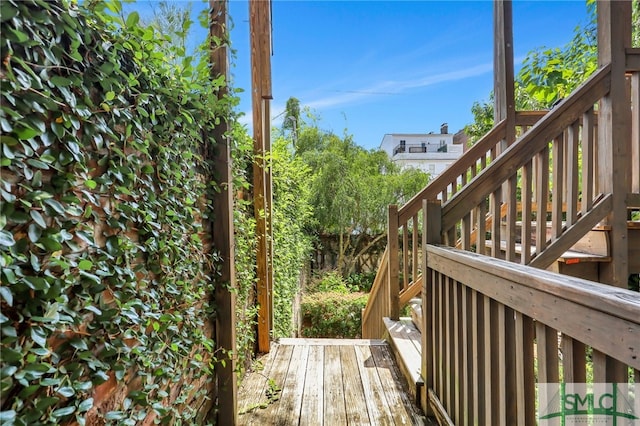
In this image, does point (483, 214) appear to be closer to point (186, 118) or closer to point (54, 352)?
point (186, 118)

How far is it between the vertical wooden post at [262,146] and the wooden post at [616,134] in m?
2.26

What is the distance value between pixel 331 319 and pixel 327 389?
3816mm

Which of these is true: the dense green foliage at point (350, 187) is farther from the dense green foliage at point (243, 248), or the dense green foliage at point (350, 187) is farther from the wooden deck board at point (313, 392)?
the wooden deck board at point (313, 392)

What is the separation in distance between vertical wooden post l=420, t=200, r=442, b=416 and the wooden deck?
18 cm

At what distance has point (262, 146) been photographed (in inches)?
97.5

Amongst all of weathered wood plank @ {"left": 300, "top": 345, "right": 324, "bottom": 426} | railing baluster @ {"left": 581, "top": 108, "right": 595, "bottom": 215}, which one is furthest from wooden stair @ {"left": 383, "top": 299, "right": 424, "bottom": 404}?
railing baluster @ {"left": 581, "top": 108, "right": 595, "bottom": 215}

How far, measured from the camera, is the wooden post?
198 centimetres

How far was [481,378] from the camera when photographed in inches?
48.9

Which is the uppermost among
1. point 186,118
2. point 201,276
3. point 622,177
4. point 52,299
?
point 186,118

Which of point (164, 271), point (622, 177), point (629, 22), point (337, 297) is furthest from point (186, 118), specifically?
point (337, 297)

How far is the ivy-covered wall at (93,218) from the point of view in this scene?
0.60m

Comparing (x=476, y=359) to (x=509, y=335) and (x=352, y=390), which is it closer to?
(x=509, y=335)

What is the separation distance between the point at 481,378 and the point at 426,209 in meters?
0.86

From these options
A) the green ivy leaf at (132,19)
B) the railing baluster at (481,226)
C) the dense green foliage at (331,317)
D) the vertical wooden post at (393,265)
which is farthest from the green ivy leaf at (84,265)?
the dense green foliage at (331,317)
